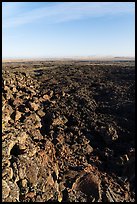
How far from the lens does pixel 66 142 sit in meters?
17.4

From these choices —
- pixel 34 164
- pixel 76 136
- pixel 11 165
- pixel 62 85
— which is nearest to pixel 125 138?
pixel 76 136

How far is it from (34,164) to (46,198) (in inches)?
75.9

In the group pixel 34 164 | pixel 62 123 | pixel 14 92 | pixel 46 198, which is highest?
pixel 14 92

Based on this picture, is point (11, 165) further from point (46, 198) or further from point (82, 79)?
point (82, 79)

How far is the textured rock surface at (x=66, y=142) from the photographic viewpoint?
45.4 feet

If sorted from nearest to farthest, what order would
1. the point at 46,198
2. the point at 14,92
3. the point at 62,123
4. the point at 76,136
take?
the point at 46,198 → the point at 76,136 → the point at 62,123 → the point at 14,92

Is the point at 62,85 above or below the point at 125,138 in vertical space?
above

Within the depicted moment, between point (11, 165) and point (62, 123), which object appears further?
point (62, 123)

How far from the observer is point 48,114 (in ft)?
64.6

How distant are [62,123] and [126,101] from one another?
5767 mm

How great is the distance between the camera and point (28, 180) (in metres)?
13.9

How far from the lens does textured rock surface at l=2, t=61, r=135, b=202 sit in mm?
13836

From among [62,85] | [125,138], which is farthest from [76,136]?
[62,85]

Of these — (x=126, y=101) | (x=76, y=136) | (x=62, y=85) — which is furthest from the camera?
(x=62, y=85)
